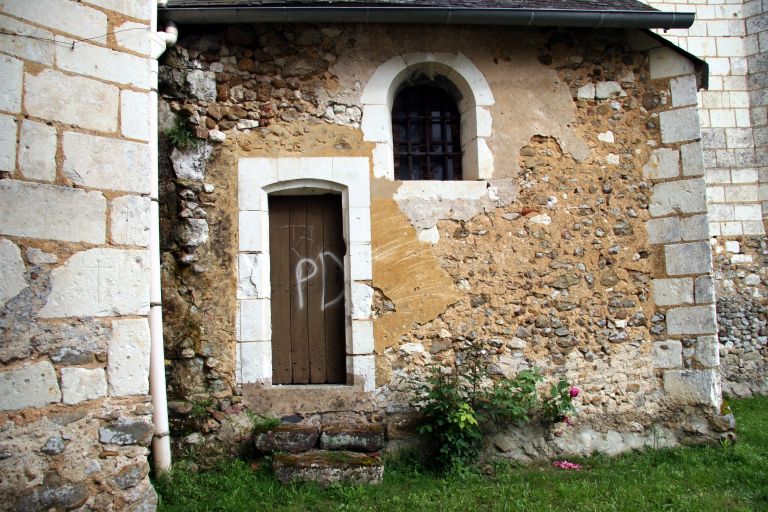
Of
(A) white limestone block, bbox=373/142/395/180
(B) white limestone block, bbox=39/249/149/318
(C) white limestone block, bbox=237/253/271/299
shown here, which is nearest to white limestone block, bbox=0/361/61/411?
(B) white limestone block, bbox=39/249/149/318

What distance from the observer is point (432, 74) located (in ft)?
17.7

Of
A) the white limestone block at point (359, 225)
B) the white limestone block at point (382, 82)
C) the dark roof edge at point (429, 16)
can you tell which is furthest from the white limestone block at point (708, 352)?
the white limestone block at point (382, 82)

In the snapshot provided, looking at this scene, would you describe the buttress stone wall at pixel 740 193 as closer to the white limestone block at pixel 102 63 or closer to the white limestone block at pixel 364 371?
the white limestone block at pixel 364 371

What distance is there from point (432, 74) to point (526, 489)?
368cm

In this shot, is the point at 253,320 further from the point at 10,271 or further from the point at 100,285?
the point at 10,271

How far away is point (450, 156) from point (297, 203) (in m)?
1.53

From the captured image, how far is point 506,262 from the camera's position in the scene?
514 centimetres

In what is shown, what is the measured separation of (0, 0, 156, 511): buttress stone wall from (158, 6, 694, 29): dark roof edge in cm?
136

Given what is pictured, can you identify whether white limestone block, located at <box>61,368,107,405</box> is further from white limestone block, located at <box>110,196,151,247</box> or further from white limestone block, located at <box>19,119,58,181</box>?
white limestone block, located at <box>19,119,58,181</box>

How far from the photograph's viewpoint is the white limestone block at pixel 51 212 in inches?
113

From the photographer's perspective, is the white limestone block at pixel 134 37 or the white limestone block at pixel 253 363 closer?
the white limestone block at pixel 134 37

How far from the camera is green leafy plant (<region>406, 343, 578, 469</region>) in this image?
4594mm

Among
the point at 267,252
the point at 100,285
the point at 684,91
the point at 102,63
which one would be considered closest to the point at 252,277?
the point at 267,252

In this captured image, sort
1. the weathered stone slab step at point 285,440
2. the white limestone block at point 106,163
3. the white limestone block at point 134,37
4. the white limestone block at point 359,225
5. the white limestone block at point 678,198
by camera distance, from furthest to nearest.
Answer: the white limestone block at point 678,198, the white limestone block at point 359,225, the weathered stone slab step at point 285,440, the white limestone block at point 134,37, the white limestone block at point 106,163
